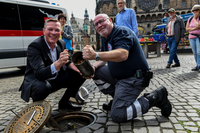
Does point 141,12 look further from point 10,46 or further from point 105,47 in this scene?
point 105,47

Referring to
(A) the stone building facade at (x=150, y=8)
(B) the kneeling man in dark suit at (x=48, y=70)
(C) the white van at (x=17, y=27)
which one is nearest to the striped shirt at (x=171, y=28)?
(B) the kneeling man in dark suit at (x=48, y=70)

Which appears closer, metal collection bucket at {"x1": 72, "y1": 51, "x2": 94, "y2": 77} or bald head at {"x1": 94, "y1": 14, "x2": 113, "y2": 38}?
metal collection bucket at {"x1": 72, "y1": 51, "x2": 94, "y2": 77}

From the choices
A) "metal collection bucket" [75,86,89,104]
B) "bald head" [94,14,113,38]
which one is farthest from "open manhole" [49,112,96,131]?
"bald head" [94,14,113,38]

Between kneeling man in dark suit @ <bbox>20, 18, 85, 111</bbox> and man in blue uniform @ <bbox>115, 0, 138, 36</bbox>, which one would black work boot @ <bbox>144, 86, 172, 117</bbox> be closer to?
kneeling man in dark suit @ <bbox>20, 18, 85, 111</bbox>

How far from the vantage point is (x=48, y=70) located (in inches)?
92.6

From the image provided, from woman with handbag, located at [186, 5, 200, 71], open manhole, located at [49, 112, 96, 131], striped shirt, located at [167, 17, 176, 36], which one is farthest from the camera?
striped shirt, located at [167, 17, 176, 36]

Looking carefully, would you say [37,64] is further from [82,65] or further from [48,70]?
[82,65]

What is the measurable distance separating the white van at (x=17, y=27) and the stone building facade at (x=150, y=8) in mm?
44371

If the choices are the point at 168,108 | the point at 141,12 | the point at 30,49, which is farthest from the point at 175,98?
the point at 141,12

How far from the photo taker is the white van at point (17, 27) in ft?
21.3

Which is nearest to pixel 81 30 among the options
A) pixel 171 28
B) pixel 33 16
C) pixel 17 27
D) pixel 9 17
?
pixel 33 16

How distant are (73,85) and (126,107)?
1.05m

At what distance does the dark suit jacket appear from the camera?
94.2 inches

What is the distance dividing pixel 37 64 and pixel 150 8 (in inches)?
1969
